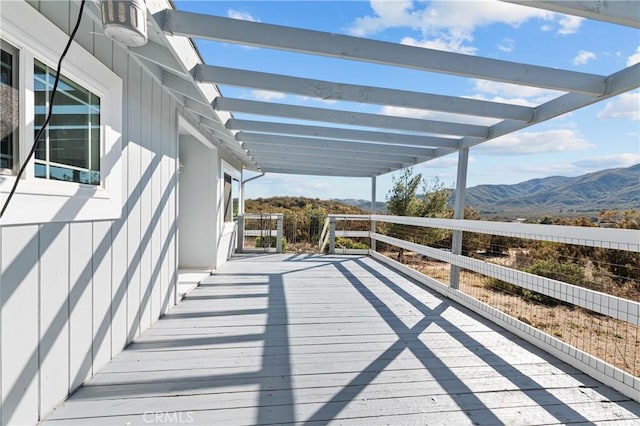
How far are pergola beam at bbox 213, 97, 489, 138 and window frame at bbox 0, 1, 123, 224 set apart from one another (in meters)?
1.12

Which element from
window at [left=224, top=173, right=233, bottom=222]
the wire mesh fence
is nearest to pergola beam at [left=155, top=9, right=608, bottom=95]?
the wire mesh fence

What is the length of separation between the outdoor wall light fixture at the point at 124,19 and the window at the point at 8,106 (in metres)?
0.47

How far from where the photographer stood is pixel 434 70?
2.09 m

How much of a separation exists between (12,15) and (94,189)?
96 centimetres

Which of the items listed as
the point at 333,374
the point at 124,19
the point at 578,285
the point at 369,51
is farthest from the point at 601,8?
the point at 578,285

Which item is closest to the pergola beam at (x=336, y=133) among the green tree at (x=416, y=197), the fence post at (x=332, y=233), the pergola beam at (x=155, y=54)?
the pergola beam at (x=155, y=54)

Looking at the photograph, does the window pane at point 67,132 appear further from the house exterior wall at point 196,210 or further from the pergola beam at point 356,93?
the house exterior wall at point 196,210

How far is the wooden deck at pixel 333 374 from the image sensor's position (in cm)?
169

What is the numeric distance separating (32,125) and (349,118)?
8.47 ft

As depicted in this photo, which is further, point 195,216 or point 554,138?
point 195,216

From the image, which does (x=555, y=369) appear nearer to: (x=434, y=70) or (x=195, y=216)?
(x=434, y=70)

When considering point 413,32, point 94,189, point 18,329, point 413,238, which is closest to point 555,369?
point 413,32

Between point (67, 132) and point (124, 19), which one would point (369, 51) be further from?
point (67, 132)
